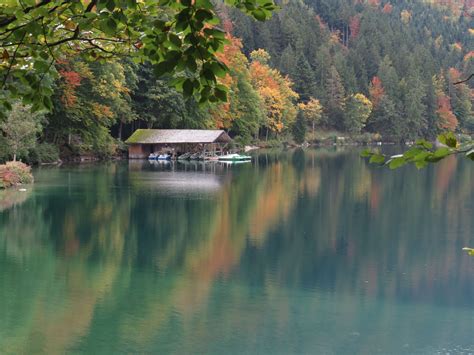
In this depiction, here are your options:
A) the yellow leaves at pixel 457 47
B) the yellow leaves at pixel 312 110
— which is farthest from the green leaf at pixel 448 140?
the yellow leaves at pixel 457 47

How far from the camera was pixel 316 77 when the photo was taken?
102 m

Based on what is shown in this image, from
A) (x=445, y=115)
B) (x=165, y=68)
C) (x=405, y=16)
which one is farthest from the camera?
(x=405, y=16)

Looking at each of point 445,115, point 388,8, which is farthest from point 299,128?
point 388,8

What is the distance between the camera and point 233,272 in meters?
15.8

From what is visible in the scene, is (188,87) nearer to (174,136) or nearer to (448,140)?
(448,140)

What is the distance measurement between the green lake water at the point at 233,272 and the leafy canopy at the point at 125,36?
6765 mm

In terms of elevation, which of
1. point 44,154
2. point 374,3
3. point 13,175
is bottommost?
point 13,175

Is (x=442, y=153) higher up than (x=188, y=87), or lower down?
lower down

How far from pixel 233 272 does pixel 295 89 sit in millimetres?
85124

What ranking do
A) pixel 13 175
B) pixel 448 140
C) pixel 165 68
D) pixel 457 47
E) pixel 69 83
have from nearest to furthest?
pixel 448 140, pixel 165 68, pixel 13 175, pixel 69 83, pixel 457 47

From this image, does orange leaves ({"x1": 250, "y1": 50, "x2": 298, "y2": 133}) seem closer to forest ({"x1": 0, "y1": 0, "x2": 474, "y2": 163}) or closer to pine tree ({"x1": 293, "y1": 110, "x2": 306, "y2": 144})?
forest ({"x1": 0, "y1": 0, "x2": 474, "y2": 163})

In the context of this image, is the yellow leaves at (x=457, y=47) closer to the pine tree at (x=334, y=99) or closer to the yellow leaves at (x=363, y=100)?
the yellow leaves at (x=363, y=100)

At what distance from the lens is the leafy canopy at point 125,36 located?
3.38 meters

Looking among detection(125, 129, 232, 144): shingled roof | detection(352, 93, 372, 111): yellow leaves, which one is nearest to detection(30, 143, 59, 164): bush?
detection(125, 129, 232, 144): shingled roof
